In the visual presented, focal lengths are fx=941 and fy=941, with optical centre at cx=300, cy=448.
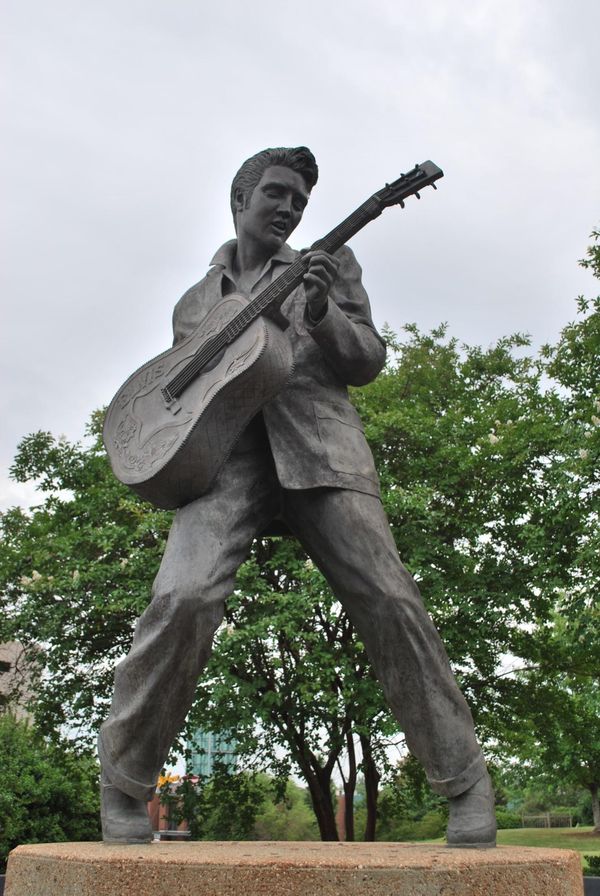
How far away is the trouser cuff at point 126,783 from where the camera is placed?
3186mm

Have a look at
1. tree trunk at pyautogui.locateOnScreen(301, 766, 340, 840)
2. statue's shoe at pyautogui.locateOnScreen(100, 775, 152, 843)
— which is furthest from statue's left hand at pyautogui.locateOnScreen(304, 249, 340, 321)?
tree trunk at pyautogui.locateOnScreen(301, 766, 340, 840)

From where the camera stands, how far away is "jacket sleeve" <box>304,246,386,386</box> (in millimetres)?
3498

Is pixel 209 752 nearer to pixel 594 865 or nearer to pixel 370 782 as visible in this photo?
pixel 370 782

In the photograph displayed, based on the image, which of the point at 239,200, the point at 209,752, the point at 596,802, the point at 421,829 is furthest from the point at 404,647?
the point at 596,802

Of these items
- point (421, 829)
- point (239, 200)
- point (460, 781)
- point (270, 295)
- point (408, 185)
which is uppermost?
point (239, 200)

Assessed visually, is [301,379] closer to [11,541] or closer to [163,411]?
[163,411]

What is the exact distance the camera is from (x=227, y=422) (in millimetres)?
3369

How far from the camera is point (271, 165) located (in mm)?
3807

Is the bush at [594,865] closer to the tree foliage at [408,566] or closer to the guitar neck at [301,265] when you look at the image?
the tree foliage at [408,566]

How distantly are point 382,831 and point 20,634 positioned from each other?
8.12 m

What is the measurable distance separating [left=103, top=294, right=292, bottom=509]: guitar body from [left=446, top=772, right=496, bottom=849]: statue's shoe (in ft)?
4.63

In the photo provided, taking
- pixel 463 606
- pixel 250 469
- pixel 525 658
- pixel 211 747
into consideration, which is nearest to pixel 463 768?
pixel 250 469

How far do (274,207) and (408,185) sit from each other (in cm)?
57

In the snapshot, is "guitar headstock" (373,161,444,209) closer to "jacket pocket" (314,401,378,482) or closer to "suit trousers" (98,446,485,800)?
"jacket pocket" (314,401,378,482)
